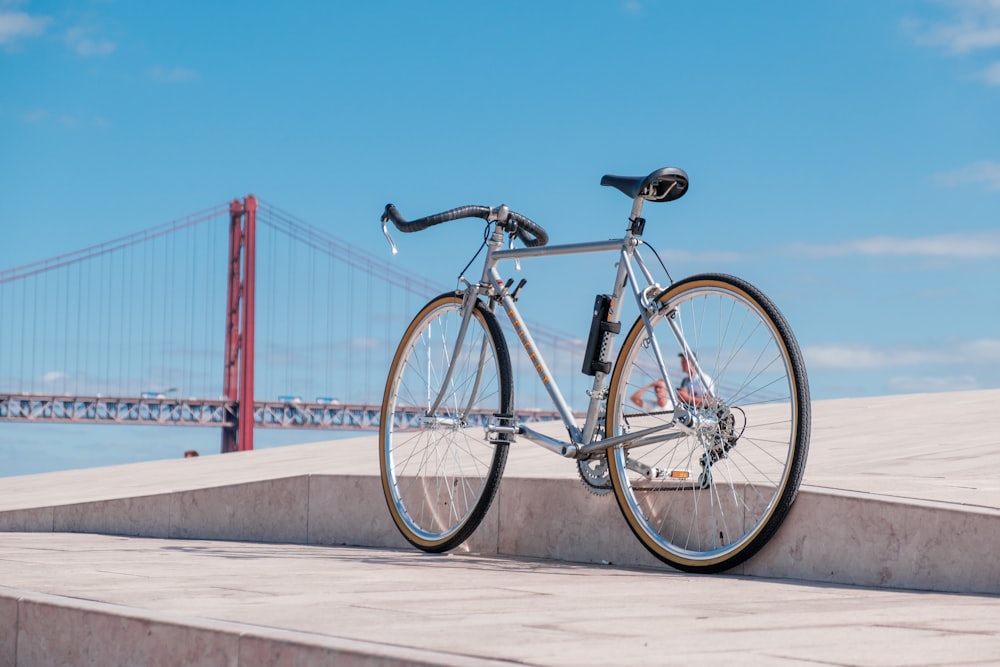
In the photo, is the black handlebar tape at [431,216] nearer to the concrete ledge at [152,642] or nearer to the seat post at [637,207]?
the seat post at [637,207]

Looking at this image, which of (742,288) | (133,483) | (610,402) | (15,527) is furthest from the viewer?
(133,483)

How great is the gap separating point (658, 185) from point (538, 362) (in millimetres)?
662

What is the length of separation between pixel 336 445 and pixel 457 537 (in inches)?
141

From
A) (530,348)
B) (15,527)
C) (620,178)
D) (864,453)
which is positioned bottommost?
(15,527)

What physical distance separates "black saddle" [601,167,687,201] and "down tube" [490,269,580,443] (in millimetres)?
554

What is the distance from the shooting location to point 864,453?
403 cm

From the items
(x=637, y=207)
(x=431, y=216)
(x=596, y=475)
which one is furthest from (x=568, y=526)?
(x=431, y=216)

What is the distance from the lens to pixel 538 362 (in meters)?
3.49

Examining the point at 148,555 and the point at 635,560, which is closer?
the point at 635,560

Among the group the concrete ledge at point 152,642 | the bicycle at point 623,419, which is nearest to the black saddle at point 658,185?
the bicycle at point 623,419

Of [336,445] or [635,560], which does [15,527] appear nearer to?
[336,445]

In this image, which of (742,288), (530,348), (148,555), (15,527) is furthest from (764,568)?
(15,527)

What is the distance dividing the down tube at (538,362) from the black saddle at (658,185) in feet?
1.82

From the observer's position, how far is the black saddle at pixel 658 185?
123 inches
